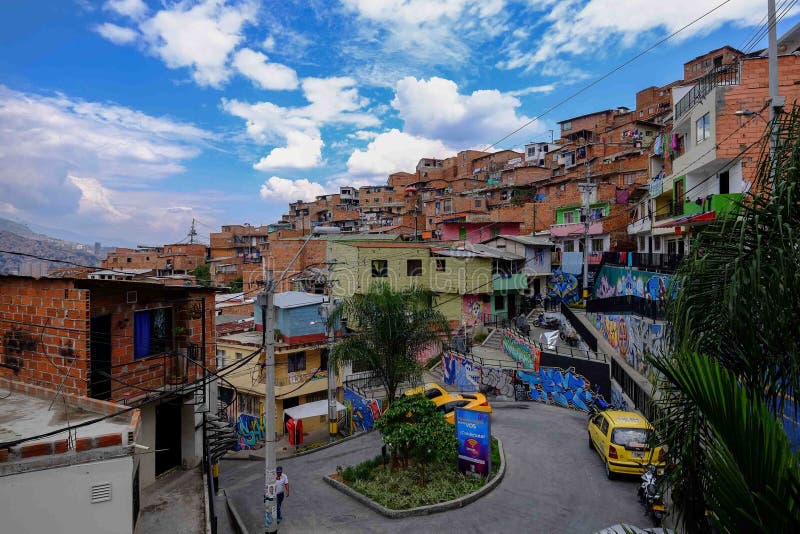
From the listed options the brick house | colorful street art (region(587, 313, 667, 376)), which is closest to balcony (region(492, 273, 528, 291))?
colorful street art (region(587, 313, 667, 376))

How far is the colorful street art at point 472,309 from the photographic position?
35.4 metres

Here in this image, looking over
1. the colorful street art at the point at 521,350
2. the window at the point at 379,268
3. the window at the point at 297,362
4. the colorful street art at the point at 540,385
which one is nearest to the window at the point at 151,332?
the window at the point at 297,362

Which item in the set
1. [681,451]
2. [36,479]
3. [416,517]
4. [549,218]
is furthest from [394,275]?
[681,451]

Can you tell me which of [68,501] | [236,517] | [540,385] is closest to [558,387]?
[540,385]

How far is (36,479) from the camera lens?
711 centimetres

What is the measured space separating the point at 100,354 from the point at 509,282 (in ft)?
95.5

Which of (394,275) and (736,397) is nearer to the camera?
(736,397)

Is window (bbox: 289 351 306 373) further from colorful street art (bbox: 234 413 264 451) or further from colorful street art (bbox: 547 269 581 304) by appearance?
colorful street art (bbox: 547 269 581 304)

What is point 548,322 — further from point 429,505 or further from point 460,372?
point 429,505

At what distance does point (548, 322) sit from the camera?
31938mm

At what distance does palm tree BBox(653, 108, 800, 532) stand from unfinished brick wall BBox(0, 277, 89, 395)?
1143 centimetres

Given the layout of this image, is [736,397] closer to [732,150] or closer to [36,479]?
[36,479]

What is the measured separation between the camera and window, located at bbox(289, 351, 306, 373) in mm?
26438

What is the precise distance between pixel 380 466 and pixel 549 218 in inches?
1542
